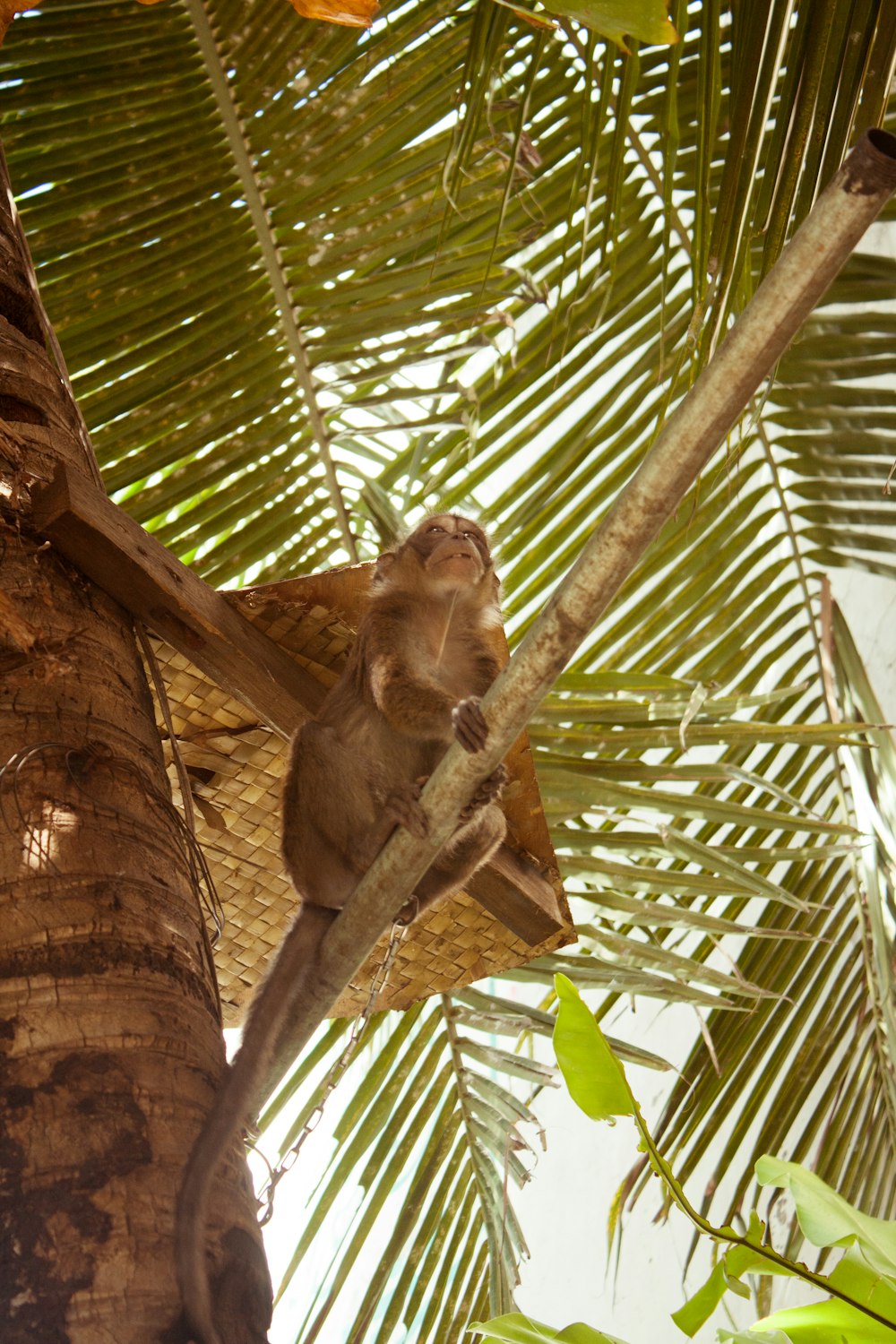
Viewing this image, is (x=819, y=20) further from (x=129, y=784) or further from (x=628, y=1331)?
(x=628, y=1331)

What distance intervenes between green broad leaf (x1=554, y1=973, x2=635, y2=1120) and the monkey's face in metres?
2.29

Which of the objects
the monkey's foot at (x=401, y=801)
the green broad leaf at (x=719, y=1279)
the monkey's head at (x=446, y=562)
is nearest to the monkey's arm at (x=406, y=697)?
the monkey's foot at (x=401, y=801)

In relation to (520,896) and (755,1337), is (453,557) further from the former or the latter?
(755,1337)

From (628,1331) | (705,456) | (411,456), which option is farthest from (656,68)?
(628,1331)

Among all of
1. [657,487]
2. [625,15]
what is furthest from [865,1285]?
[625,15]

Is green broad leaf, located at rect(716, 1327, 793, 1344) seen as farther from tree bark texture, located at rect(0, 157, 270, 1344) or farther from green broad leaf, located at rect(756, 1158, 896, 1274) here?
tree bark texture, located at rect(0, 157, 270, 1344)

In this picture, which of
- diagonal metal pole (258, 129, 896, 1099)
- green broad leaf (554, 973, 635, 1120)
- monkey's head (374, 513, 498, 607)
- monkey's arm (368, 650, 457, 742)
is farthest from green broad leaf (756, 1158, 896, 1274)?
monkey's head (374, 513, 498, 607)

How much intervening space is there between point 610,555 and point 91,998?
0.72 metres

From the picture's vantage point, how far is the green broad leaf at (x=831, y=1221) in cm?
95

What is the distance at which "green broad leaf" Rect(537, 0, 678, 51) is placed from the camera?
0.81 meters

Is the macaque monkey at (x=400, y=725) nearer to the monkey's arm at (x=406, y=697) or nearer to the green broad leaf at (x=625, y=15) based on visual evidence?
the monkey's arm at (x=406, y=697)

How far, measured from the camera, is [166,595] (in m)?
2.13

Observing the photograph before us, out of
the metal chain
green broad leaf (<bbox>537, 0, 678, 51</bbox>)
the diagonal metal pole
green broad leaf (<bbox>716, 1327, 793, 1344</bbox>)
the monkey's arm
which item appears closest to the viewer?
green broad leaf (<bbox>537, 0, 678, 51</bbox>)

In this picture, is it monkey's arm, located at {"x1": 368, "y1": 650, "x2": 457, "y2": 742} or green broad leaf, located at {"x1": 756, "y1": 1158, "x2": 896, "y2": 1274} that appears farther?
monkey's arm, located at {"x1": 368, "y1": 650, "x2": 457, "y2": 742}
